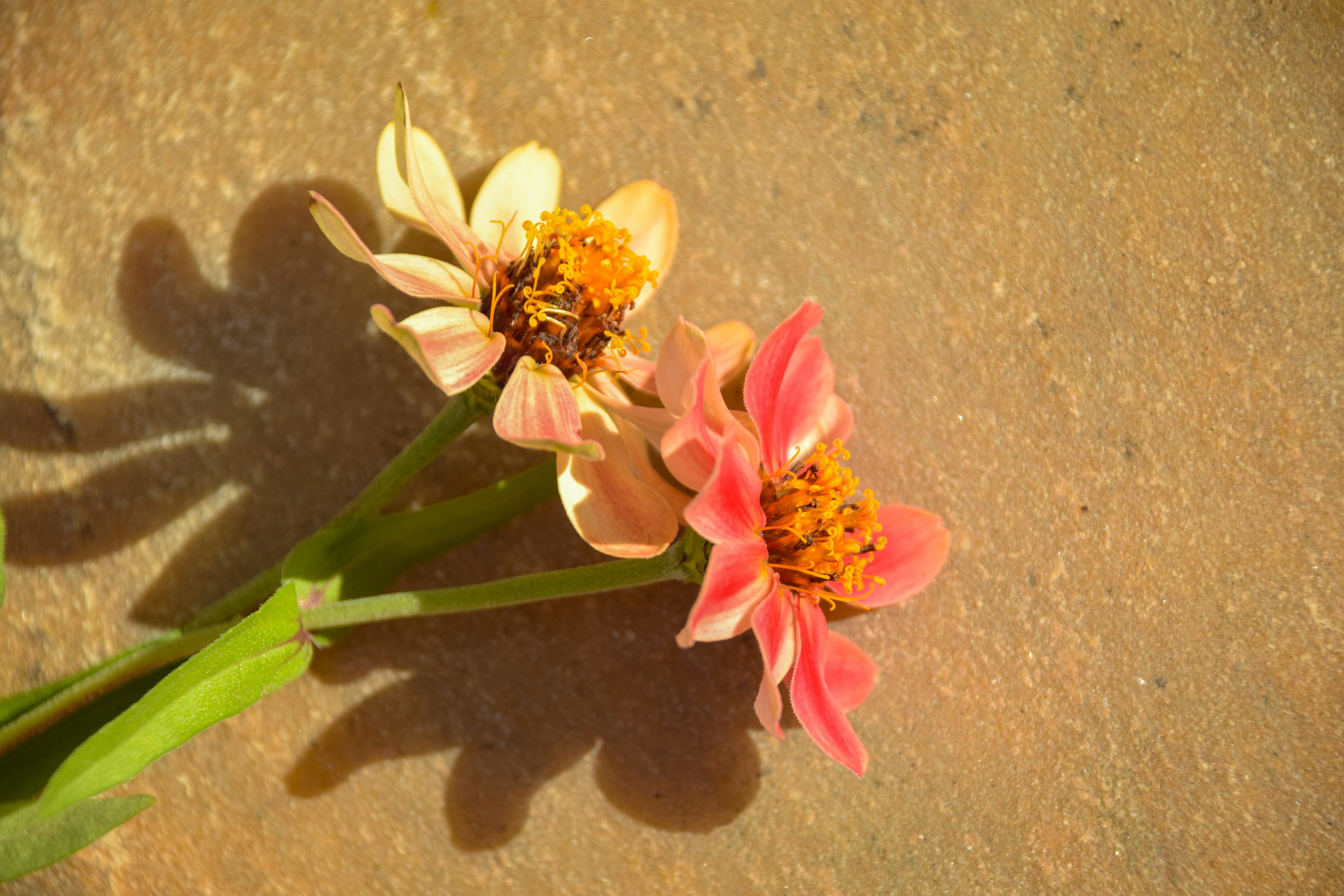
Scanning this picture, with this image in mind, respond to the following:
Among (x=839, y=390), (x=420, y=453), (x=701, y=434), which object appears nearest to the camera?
(x=701, y=434)

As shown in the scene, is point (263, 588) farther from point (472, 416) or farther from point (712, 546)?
point (712, 546)

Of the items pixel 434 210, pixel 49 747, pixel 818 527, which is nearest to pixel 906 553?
pixel 818 527

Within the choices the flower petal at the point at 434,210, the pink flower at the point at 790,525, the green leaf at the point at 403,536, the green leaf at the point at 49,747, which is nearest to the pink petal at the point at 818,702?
the pink flower at the point at 790,525

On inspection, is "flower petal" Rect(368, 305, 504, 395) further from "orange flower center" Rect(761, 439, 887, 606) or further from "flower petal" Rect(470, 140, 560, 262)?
"orange flower center" Rect(761, 439, 887, 606)

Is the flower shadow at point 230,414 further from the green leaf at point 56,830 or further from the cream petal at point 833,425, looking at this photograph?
the cream petal at point 833,425

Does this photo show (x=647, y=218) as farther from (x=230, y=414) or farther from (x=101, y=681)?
(x=101, y=681)

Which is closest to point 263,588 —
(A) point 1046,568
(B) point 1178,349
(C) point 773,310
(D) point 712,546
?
(D) point 712,546

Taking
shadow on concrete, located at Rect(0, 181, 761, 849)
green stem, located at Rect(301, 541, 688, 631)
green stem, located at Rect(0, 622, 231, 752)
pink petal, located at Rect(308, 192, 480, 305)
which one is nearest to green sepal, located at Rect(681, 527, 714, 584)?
green stem, located at Rect(301, 541, 688, 631)
